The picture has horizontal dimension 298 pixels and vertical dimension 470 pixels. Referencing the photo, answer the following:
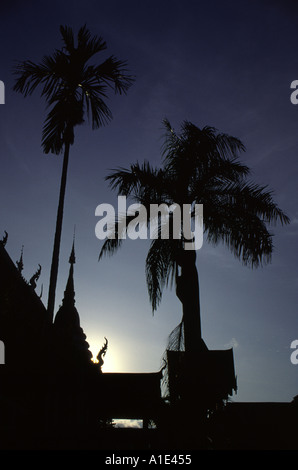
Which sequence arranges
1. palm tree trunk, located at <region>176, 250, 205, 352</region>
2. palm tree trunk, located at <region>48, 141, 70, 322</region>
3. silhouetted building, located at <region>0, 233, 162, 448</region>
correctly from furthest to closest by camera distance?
silhouetted building, located at <region>0, 233, 162, 448</region> < palm tree trunk, located at <region>48, 141, 70, 322</region> < palm tree trunk, located at <region>176, 250, 205, 352</region>

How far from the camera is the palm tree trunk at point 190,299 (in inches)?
369

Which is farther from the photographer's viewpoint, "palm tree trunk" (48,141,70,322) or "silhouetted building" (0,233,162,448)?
"silhouetted building" (0,233,162,448)

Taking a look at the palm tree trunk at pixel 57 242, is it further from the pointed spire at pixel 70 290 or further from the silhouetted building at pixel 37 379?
the pointed spire at pixel 70 290

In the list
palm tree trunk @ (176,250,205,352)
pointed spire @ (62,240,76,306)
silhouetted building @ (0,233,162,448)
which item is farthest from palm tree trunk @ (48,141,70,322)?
pointed spire @ (62,240,76,306)

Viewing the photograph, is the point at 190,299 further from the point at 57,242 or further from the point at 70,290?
the point at 70,290

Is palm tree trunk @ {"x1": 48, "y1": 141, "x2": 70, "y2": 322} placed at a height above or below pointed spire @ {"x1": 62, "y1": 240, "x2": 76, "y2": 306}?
below

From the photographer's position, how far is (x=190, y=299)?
9781 millimetres

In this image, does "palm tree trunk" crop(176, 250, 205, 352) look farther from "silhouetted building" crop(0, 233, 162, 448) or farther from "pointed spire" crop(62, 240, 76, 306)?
"pointed spire" crop(62, 240, 76, 306)

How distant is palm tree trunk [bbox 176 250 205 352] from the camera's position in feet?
30.8

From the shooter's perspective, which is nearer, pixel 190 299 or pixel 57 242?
pixel 190 299

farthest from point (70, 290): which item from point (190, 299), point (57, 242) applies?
point (190, 299)
